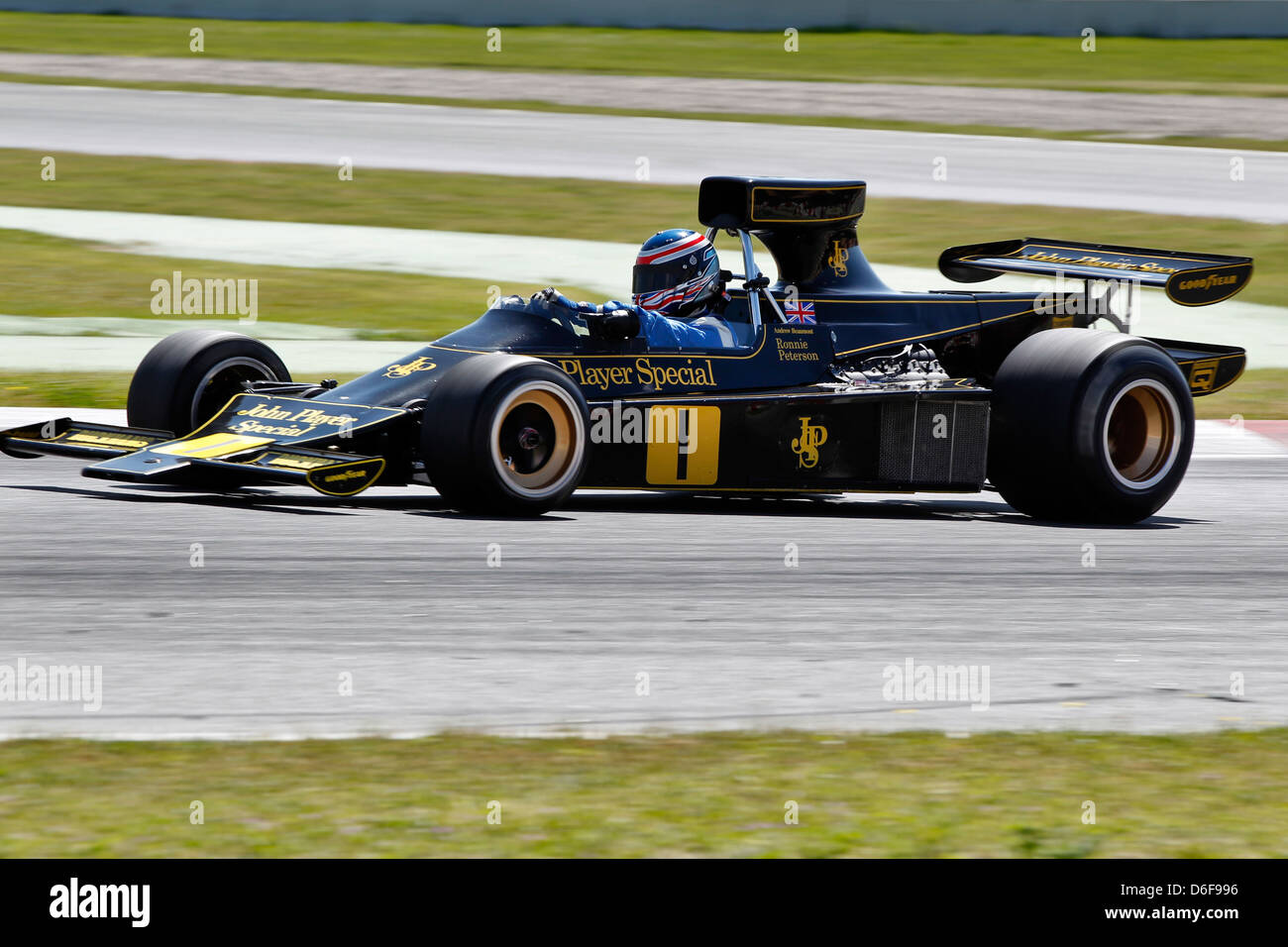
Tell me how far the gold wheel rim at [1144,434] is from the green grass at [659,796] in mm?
4488

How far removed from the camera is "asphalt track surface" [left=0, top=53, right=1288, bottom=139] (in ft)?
107

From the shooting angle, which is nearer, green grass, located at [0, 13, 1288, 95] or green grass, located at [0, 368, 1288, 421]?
green grass, located at [0, 368, 1288, 421]

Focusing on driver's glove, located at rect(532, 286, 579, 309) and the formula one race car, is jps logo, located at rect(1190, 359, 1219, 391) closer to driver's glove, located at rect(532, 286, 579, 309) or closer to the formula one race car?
the formula one race car

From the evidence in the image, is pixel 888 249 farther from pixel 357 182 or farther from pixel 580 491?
pixel 580 491

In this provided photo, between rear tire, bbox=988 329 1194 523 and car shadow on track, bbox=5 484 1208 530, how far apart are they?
165mm

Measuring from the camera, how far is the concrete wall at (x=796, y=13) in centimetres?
4441

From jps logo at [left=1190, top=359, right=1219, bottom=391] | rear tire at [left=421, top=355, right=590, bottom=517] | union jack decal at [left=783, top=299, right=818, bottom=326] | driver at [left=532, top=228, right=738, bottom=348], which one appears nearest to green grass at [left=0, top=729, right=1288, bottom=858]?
rear tire at [left=421, top=355, right=590, bottom=517]

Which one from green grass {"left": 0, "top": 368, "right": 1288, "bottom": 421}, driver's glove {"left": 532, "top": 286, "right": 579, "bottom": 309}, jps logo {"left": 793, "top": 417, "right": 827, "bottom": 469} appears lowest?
jps logo {"left": 793, "top": 417, "right": 827, "bottom": 469}

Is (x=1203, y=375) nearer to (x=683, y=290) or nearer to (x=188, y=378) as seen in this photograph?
(x=683, y=290)

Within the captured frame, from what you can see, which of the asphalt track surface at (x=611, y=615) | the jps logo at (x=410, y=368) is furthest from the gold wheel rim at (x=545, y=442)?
the jps logo at (x=410, y=368)

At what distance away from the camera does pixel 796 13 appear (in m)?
45.6

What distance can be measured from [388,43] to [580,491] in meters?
32.0

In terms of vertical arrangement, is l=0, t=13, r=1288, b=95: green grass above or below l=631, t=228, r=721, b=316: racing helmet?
above

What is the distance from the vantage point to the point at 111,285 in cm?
1886
